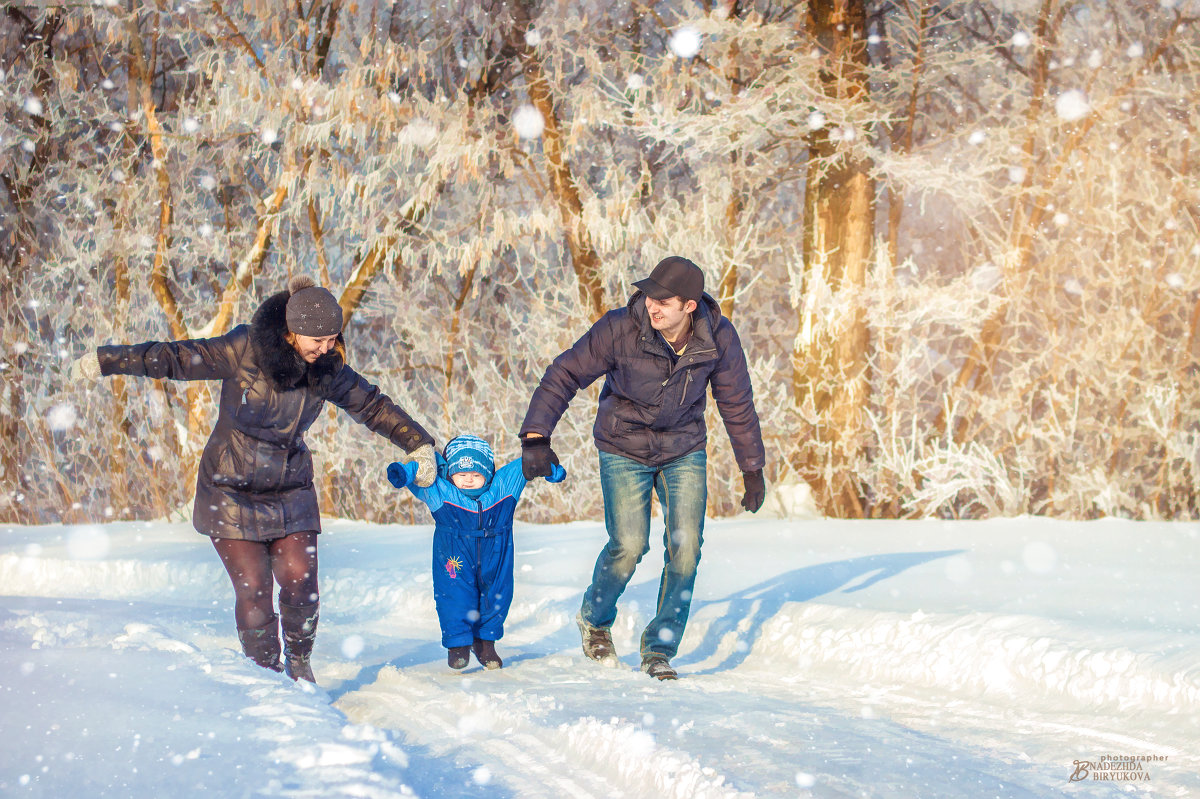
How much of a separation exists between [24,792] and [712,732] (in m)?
2.09

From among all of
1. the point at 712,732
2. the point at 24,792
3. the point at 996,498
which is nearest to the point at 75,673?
the point at 24,792

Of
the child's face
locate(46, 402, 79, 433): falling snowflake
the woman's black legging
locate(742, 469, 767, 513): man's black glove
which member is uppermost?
locate(46, 402, 79, 433): falling snowflake

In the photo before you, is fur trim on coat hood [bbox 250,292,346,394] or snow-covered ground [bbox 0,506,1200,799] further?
fur trim on coat hood [bbox 250,292,346,394]

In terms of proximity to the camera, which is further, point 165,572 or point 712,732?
point 165,572

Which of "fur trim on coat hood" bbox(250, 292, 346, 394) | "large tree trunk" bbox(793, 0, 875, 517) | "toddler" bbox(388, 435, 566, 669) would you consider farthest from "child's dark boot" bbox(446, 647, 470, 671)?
"large tree trunk" bbox(793, 0, 875, 517)

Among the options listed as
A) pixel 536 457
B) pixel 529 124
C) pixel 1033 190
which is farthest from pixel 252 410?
pixel 529 124

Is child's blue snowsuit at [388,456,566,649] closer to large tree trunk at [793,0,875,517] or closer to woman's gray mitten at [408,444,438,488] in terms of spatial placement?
woman's gray mitten at [408,444,438,488]

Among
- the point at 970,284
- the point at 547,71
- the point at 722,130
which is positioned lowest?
the point at 970,284

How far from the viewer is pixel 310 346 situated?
4172 millimetres

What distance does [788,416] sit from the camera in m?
12.0

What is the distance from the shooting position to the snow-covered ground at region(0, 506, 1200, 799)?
2.93m

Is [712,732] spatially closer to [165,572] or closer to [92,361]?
[92,361]

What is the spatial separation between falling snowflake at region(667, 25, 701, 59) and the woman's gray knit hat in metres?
7.76

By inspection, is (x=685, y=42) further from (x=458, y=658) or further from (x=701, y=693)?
(x=701, y=693)
